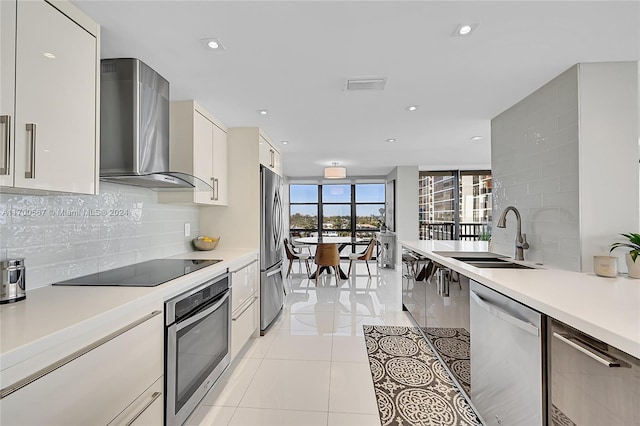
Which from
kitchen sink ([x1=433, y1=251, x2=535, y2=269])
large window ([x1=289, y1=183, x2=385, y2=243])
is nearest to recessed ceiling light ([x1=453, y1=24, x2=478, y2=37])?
kitchen sink ([x1=433, y1=251, x2=535, y2=269])

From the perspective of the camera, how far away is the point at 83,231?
6.21 ft

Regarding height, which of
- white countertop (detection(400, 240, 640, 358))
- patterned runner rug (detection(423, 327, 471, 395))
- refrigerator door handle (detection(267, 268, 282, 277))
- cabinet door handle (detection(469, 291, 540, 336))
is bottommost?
patterned runner rug (detection(423, 327, 471, 395))

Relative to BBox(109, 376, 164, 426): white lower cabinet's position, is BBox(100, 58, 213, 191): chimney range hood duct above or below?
above

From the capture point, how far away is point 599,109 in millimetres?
2076

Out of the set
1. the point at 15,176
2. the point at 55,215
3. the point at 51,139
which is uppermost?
the point at 51,139

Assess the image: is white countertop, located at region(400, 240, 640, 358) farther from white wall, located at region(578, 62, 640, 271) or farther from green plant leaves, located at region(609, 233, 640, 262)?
white wall, located at region(578, 62, 640, 271)

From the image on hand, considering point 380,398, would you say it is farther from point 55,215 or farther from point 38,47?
point 38,47

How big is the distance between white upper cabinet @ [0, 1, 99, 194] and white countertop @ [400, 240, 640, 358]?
6.87ft

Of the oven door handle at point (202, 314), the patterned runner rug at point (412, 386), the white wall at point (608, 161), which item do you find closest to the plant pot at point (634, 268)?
the white wall at point (608, 161)

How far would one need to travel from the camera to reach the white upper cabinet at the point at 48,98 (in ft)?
3.88

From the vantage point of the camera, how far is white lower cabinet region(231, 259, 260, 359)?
2574 mm

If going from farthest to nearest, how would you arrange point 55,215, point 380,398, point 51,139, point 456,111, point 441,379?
point 456,111, point 441,379, point 380,398, point 55,215, point 51,139

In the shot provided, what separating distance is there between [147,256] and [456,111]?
311 centimetres

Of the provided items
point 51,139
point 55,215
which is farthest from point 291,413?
Result: point 51,139
